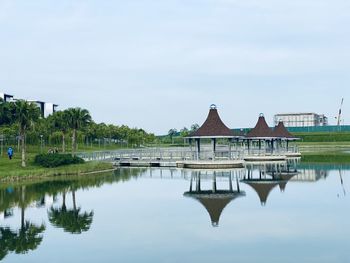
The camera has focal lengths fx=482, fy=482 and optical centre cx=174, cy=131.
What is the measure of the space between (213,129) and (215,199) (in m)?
22.2

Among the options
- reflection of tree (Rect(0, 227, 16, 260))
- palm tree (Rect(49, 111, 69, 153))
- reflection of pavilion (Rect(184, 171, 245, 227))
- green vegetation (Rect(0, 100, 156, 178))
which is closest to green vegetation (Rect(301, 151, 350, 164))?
green vegetation (Rect(0, 100, 156, 178))

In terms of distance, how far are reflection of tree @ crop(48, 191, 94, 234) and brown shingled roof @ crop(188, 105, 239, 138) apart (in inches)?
982

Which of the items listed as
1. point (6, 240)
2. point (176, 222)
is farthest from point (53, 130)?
point (6, 240)

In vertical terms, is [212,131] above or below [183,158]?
above

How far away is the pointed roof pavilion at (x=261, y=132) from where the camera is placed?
61.2 meters

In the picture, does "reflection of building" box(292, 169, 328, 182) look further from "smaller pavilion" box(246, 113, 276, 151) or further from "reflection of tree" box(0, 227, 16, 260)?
"reflection of tree" box(0, 227, 16, 260)

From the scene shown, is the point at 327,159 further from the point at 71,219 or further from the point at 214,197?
the point at 71,219

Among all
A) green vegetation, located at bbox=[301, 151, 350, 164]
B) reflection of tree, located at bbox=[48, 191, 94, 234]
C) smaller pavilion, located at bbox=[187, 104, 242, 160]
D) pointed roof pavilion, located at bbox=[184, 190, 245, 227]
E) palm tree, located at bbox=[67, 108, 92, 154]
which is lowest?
reflection of tree, located at bbox=[48, 191, 94, 234]

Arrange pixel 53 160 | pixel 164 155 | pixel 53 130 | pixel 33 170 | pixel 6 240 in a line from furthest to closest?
pixel 53 130
pixel 164 155
pixel 53 160
pixel 33 170
pixel 6 240

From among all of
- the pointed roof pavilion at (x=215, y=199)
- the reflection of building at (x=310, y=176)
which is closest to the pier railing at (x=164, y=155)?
the reflection of building at (x=310, y=176)

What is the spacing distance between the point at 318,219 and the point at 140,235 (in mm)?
7361

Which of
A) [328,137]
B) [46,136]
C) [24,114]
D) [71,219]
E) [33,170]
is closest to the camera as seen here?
[71,219]

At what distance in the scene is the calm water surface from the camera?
46.8 ft

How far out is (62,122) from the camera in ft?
182
